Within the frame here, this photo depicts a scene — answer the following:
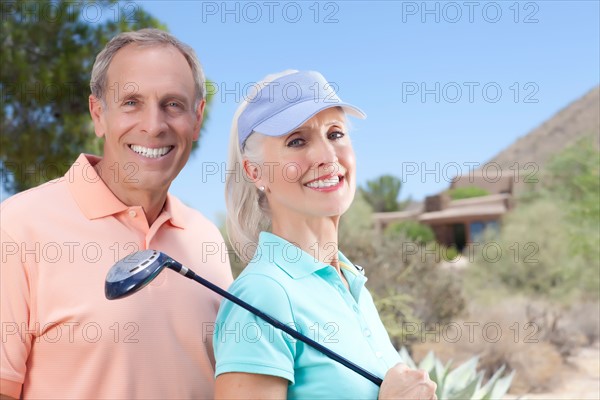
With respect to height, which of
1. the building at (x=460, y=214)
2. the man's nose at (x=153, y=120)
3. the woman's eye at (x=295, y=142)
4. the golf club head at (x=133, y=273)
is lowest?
the building at (x=460, y=214)

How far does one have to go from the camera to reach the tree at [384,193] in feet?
141

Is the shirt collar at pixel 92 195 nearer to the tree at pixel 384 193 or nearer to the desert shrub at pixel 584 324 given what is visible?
the desert shrub at pixel 584 324

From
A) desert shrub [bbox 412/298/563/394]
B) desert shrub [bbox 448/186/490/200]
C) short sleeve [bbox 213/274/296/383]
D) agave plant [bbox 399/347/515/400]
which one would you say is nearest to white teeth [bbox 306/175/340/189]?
short sleeve [bbox 213/274/296/383]

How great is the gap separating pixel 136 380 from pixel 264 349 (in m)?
0.91

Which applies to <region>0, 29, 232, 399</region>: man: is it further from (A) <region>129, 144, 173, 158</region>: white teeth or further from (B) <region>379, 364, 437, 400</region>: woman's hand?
(B) <region>379, 364, 437, 400</region>: woman's hand

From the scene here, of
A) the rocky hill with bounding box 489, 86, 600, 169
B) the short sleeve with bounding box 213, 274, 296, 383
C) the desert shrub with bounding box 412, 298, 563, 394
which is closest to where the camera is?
the short sleeve with bounding box 213, 274, 296, 383

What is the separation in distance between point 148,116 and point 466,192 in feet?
127

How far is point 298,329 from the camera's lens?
211cm

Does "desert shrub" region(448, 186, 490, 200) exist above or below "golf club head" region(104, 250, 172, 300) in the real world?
below

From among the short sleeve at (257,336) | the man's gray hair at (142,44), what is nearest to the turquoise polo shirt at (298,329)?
the short sleeve at (257,336)

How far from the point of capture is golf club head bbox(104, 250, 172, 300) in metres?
2.13

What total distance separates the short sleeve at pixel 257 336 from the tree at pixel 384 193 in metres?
41.0

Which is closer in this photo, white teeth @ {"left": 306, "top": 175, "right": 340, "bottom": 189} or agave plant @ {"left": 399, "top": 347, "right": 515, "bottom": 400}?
white teeth @ {"left": 306, "top": 175, "right": 340, "bottom": 189}

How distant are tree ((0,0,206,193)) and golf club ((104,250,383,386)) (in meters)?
9.08
